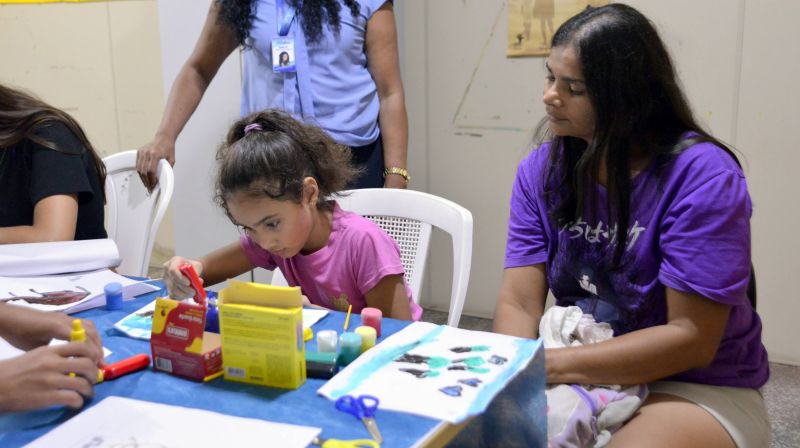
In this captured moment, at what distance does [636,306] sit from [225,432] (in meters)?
0.79

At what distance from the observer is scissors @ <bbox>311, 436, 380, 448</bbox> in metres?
0.81

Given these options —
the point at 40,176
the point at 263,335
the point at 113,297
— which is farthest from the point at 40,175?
the point at 263,335

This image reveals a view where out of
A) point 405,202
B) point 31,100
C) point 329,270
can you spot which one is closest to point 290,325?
point 329,270

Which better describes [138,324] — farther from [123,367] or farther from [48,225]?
[48,225]

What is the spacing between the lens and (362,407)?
887 mm

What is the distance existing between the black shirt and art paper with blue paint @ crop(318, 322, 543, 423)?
1.13 m

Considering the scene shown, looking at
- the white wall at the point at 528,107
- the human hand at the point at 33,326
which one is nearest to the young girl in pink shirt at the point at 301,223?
the human hand at the point at 33,326

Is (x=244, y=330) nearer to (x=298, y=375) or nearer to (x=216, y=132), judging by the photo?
(x=298, y=375)

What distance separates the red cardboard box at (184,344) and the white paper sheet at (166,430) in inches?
3.7

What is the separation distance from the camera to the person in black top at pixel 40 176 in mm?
1777

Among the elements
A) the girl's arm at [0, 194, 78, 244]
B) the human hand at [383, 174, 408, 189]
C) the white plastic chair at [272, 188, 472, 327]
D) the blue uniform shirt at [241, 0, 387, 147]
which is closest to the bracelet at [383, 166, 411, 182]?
the human hand at [383, 174, 408, 189]

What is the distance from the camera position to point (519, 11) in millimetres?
2846

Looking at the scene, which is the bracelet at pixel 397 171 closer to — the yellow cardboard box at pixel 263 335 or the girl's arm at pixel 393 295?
the girl's arm at pixel 393 295

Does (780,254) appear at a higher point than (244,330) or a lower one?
lower
